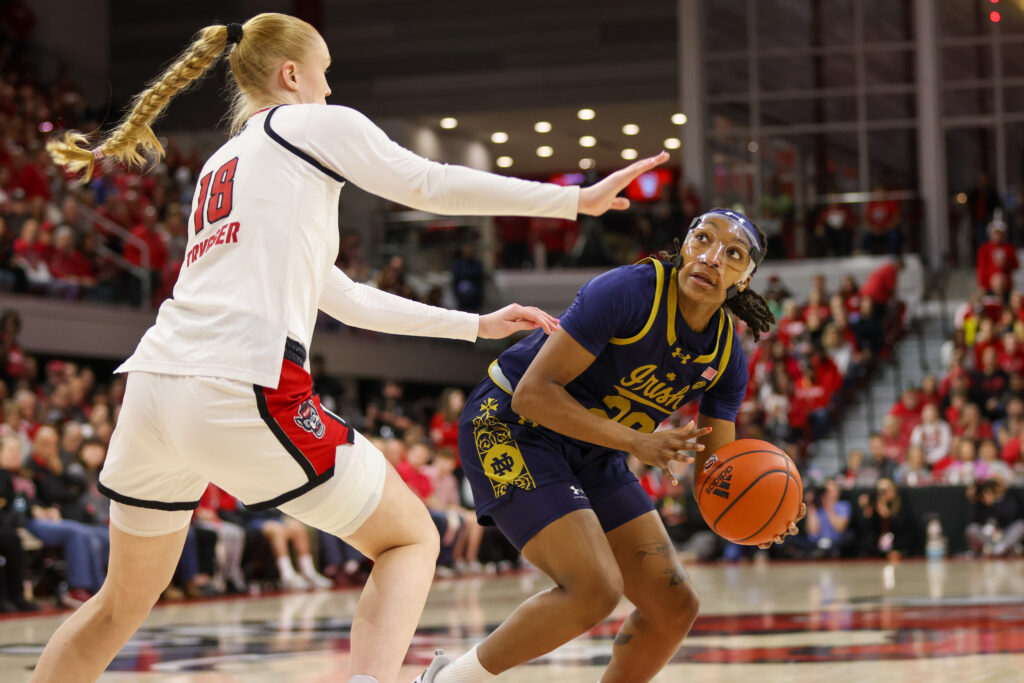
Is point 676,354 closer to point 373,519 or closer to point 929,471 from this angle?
point 373,519

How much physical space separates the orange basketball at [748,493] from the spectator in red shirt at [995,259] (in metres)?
15.8

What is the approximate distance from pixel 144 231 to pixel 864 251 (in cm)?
1169

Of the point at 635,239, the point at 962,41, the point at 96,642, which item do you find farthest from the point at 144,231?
the point at 962,41

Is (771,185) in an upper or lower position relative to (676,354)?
upper

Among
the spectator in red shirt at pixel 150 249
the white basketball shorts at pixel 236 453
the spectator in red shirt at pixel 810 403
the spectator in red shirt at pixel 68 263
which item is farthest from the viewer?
the spectator in red shirt at pixel 810 403

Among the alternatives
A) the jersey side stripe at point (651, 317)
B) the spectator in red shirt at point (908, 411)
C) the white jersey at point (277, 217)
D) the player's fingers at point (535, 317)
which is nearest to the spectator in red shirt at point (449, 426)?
the spectator in red shirt at point (908, 411)

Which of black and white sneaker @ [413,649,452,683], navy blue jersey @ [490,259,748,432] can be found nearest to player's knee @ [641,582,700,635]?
navy blue jersey @ [490,259,748,432]

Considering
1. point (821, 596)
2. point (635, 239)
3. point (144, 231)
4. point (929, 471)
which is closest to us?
point (821, 596)

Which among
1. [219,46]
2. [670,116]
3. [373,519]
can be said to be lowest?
[373,519]

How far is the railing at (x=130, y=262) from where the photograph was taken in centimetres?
1560

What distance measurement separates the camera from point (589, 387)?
4.17m

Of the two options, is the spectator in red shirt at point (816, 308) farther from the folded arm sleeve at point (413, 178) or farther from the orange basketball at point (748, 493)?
the folded arm sleeve at point (413, 178)

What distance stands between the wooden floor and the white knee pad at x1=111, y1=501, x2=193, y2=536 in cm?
229

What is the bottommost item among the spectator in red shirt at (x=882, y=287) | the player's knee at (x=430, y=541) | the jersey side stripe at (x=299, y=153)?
the player's knee at (x=430, y=541)
